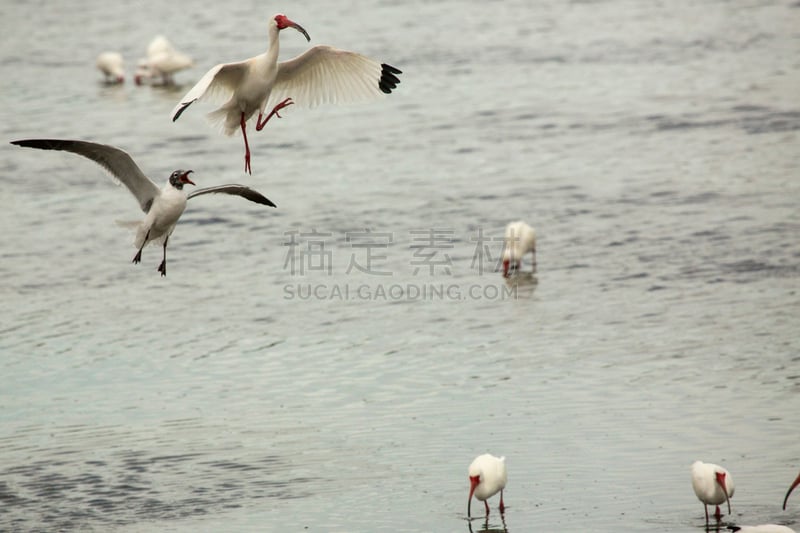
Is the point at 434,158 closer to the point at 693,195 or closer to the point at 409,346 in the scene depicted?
the point at 693,195

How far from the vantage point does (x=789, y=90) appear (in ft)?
83.7

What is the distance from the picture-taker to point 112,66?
29297 mm

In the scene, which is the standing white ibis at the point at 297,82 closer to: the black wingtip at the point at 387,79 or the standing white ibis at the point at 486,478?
the black wingtip at the point at 387,79

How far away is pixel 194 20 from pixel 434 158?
13.7 m

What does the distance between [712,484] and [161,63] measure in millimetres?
19959

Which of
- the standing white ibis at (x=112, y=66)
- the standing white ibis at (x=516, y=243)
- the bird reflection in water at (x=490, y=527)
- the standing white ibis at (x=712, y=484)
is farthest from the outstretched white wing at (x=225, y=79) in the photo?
the standing white ibis at (x=112, y=66)

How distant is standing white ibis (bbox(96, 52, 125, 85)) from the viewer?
29172 millimetres

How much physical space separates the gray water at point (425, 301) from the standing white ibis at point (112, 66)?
419mm

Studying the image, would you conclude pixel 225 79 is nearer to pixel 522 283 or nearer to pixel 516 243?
pixel 516 243

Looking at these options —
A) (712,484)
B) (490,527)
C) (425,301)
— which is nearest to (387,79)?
(490,527)

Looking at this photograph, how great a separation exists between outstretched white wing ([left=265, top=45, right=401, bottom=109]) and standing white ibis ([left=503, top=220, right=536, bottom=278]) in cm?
497

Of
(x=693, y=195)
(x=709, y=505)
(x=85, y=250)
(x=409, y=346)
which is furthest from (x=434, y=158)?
(x=709, y=505)

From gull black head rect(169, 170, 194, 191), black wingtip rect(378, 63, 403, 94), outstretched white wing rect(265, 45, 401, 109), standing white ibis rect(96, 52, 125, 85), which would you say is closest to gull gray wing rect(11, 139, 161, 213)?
gull black head rect(169, 170, 194, 191)

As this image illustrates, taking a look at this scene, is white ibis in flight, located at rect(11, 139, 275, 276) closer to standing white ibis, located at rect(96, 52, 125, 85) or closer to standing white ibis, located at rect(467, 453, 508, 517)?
standing white ibis, located at rect(467, 453, 508, 517)
